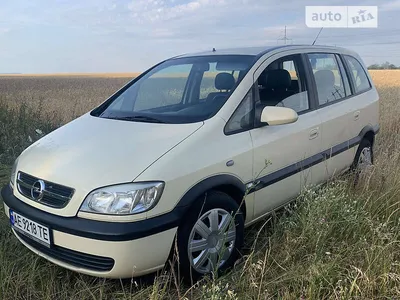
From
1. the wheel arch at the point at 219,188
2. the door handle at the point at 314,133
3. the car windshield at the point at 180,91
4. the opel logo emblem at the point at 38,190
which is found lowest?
the wheel arch at the point at 219,188

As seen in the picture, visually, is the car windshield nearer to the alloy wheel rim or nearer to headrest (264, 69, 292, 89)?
headrest (264, 69, 292, 89)

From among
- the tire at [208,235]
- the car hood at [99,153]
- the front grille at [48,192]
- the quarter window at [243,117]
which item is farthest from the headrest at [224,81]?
the front grille at [48,192]

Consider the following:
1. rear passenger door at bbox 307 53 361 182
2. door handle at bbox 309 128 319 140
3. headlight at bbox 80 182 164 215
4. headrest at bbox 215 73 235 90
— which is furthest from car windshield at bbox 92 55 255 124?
rear passenger door at bbox 307 53 361 182

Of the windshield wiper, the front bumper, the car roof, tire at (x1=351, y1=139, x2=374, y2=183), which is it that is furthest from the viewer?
tire at (x1=351, y1=139, x2=374, y2=183)

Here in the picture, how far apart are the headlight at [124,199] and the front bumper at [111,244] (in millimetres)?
77

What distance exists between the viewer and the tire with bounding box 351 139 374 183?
4523 mm

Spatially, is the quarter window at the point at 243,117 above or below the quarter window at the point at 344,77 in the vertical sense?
below

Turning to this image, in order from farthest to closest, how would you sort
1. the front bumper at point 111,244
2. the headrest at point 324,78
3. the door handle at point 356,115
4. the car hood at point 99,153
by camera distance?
the door handle at point 356,115, the headrest at point 324,78, the car hood at point 99,153, the front bumper at point 111,244

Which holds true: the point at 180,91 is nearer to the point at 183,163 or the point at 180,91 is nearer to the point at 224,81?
the point at 224,81

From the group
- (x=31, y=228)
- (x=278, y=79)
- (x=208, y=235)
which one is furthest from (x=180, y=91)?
(x=31, y=228)

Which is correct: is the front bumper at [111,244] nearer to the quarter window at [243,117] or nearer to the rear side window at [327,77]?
the quarter window at [243,117]

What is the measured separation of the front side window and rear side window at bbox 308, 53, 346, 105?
0.84 ft

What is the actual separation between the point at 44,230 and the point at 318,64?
10.4 ft

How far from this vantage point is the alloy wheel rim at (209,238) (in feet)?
8.48
